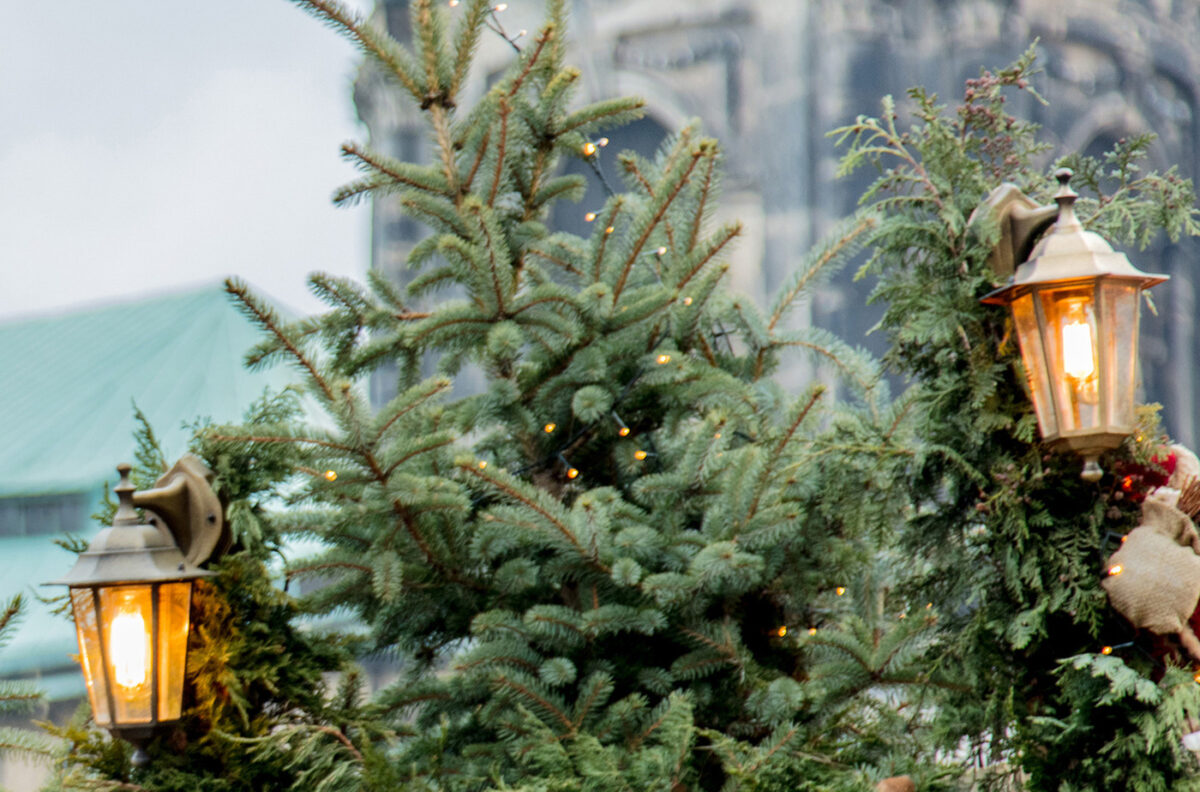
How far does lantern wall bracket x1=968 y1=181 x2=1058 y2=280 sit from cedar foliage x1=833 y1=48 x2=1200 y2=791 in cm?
2

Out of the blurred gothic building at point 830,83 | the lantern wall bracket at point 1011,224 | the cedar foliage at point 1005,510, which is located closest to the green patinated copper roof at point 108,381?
the blurred gothic building at point 830,83

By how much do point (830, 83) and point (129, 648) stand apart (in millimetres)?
5274

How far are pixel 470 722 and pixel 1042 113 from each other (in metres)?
5.21

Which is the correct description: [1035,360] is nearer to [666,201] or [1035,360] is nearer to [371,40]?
[666,201]

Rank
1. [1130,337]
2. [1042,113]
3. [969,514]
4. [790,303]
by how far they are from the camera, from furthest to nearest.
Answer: [1042,113] < [790,303] < [969,514] < [1130,337]

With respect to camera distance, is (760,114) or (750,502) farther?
(760,114)

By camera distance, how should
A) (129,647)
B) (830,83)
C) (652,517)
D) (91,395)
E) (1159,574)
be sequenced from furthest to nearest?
(91,395)
(830,83)
(652,517)
(129,647)
(1159,574)

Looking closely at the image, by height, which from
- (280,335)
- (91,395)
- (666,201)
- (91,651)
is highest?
(91,395)

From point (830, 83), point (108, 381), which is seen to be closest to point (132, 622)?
point (830, 83)

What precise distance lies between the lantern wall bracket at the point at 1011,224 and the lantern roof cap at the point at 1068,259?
6 centimetres

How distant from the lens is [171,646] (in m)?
1.77

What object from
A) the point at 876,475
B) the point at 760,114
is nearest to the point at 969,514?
the point at 876,475

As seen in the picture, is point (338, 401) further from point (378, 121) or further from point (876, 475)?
point (378, 121)

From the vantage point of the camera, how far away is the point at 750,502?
75.2 inches
